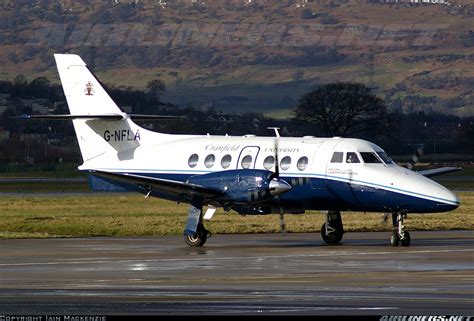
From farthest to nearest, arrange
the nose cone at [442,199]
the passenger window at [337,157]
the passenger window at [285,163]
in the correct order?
the passenger window at [285,163] < the passenger window at [337,157] < the nose cone at [442,199]

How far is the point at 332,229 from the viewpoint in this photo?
3819 centimetres

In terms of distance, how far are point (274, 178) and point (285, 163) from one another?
4.74 ft

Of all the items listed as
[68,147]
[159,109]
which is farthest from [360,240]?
[159,109]

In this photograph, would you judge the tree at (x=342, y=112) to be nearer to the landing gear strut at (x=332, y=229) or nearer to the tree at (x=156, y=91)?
Result: the tree at (x=156, y=91)

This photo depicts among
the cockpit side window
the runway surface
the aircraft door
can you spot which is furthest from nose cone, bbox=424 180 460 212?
the aircraft door

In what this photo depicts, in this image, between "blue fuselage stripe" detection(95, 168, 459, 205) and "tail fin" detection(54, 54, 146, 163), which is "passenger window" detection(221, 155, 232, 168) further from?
"tail fin" detection(54, 54, 146, 163)

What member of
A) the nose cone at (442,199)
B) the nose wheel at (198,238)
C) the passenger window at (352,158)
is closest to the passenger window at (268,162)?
the passenger window at (352,158)

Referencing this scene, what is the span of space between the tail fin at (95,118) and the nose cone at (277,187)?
20.3ft

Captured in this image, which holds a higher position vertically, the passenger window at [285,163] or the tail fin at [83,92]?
the tail fin at [83,92]

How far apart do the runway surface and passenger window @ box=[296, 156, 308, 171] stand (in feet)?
7.21

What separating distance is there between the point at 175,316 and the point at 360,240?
2002cm

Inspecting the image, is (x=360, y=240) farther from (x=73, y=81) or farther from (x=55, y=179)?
(x=55, y=179)

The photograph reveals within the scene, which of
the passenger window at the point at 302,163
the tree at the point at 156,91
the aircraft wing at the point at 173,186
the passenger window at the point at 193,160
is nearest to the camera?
the aircraft wing at the point at 173,186

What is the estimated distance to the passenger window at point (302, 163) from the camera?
122 feet
